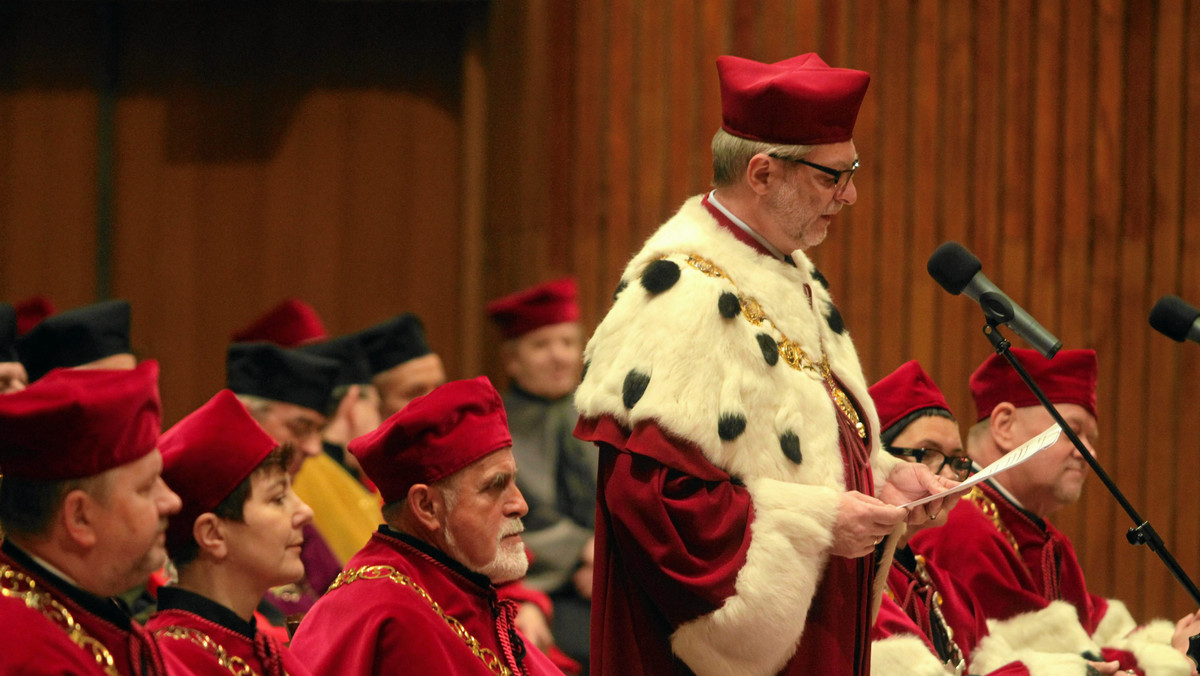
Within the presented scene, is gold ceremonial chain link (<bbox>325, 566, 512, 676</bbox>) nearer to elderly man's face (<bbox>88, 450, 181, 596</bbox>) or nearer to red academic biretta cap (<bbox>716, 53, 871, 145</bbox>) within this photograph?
elderly man's face (<bbox>88, 450, 181, 596</bbox>)

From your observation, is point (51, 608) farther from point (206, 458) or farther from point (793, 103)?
point (793, 103)

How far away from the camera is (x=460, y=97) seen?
6.35 m

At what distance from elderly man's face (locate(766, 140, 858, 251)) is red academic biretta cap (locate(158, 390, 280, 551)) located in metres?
1.06

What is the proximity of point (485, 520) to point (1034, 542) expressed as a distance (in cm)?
167

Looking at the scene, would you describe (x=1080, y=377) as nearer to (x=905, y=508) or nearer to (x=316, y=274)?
(x=905, y=508)

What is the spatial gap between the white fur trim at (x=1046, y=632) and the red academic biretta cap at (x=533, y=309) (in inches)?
89.9

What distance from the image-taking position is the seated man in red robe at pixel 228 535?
242 cm

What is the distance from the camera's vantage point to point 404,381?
5051mm

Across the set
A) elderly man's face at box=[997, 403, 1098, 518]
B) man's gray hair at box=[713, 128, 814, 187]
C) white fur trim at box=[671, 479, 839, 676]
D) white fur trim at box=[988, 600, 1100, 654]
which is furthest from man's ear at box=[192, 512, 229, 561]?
elderly man's face at box=[997, 403, 1098, 518]

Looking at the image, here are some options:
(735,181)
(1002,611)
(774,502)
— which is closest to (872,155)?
(1002,611)

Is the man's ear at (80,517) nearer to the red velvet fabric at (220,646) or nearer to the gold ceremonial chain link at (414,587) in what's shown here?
the red velvet fabric at (220,646)

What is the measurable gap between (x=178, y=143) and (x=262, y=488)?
13.3ft

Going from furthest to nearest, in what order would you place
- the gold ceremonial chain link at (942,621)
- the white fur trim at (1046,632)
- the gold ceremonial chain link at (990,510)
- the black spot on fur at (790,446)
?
1. the gold ceremonial chain link at (990,510)
2. the white fur trim at (1046,632)
3. the gold ceremonial chain link at (942,621)
4. the black spot on fur at (790,446)

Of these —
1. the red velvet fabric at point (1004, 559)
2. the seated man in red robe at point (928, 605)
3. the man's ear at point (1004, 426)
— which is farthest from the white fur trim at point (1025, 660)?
the man's ear at point (1004, 426)
